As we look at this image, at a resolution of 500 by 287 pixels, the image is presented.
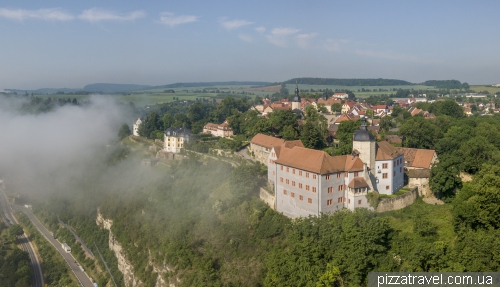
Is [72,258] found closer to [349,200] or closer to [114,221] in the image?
[114,221]

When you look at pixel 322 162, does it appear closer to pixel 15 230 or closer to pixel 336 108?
pixel 15 230

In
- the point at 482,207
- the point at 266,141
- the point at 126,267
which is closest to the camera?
the point at 482,207

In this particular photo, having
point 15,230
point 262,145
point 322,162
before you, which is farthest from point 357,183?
point 15,230

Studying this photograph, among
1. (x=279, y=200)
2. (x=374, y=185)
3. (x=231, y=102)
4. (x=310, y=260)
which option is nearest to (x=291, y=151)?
(x=279, y=200)

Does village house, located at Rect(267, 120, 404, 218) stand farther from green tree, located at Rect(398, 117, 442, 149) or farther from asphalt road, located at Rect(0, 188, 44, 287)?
asphalt road, located at Rect(0, 188, 44, 287)

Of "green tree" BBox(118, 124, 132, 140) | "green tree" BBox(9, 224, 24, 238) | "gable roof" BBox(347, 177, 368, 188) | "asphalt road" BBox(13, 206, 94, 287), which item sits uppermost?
"gable roof" BBox(347, 177, 368, 188)

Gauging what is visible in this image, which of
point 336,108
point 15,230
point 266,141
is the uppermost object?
point 336,108

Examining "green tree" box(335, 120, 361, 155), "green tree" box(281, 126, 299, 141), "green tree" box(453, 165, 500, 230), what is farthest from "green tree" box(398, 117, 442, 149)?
"green tree" box(453, 165, 500, 230)
